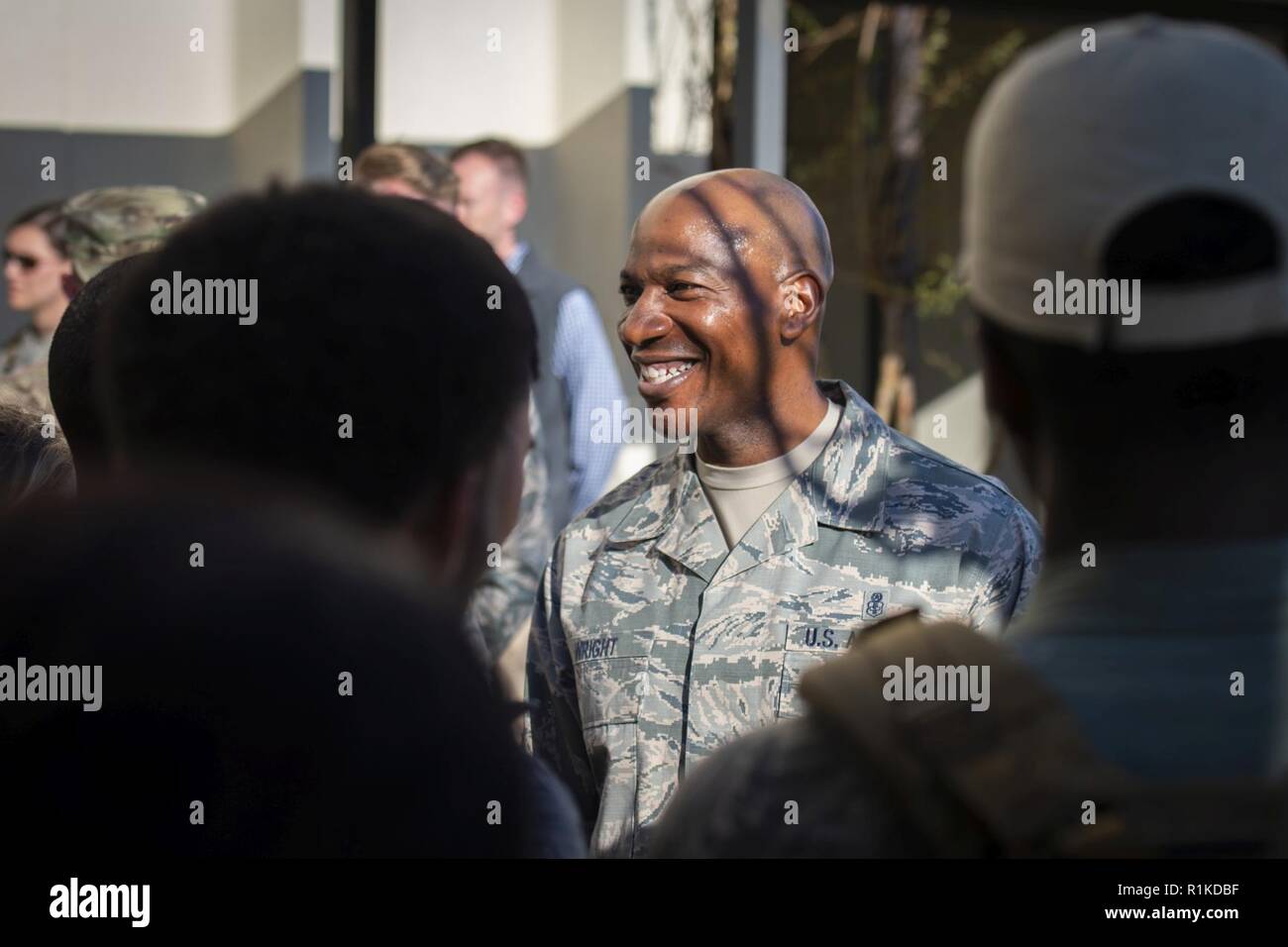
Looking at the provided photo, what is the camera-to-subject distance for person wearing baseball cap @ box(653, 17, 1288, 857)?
93 cm

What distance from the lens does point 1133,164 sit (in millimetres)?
971

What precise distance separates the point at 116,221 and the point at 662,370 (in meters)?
1.57

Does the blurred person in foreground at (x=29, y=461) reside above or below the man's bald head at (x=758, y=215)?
below

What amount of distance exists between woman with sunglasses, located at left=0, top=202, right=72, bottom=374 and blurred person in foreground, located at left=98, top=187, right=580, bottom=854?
9.74ft

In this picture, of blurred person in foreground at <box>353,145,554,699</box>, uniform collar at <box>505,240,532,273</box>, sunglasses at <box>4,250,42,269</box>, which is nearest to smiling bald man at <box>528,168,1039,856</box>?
blurred person in foreground at <box>353,145,554,699</box>

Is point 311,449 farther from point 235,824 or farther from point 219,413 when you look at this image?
point 235,824

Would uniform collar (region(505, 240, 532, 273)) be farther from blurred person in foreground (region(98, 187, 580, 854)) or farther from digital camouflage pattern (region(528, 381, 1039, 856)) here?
blurred person in foreground (region(98, 187, 580, 854))

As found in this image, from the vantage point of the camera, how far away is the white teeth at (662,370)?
2336 millimetres

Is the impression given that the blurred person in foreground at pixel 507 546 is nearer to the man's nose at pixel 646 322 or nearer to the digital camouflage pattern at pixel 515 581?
the digital camouflage pattern at pixel 515 581

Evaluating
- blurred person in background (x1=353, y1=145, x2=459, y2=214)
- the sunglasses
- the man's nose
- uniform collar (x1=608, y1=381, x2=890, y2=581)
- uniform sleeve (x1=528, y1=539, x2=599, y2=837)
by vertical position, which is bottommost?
uniform sleeve (x1=528, y1=539, x2=599, y2=837)

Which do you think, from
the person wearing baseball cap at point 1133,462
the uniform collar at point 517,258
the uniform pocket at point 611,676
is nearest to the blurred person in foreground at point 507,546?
the uniform collar at point 517,258

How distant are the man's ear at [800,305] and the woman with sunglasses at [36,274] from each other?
2.26 metres

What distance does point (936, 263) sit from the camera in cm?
598
